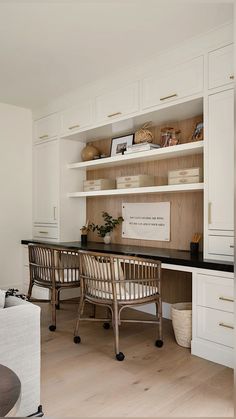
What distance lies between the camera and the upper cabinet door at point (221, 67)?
2.52m

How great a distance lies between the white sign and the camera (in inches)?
138

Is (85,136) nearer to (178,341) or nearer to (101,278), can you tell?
(101,278)

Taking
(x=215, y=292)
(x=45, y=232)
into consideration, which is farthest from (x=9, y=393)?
(x=45, y=232)

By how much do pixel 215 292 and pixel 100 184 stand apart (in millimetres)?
1998

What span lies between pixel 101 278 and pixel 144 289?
13.7 inches

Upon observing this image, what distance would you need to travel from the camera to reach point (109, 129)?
3.77 metres

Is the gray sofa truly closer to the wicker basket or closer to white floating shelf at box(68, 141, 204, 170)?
the wicker basket

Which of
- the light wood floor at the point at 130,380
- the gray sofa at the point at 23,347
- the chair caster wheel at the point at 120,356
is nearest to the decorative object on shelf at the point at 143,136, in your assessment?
the light wood floor at the point at 130,380

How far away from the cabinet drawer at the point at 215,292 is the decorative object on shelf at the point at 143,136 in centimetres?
152

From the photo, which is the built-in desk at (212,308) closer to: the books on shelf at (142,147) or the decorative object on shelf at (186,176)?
the decorative object on shelf at (186,176)

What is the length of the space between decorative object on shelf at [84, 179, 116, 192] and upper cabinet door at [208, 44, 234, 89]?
1.72 m

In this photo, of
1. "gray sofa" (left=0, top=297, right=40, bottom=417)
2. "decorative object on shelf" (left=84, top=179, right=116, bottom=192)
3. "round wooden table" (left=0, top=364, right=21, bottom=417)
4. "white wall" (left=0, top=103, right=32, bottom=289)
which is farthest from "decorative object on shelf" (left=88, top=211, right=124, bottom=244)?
"round wooden table" (left=0, top=364, right=21, bottom=417)

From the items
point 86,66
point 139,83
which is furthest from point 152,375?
point 86,66

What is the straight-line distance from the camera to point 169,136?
3.23 meters
